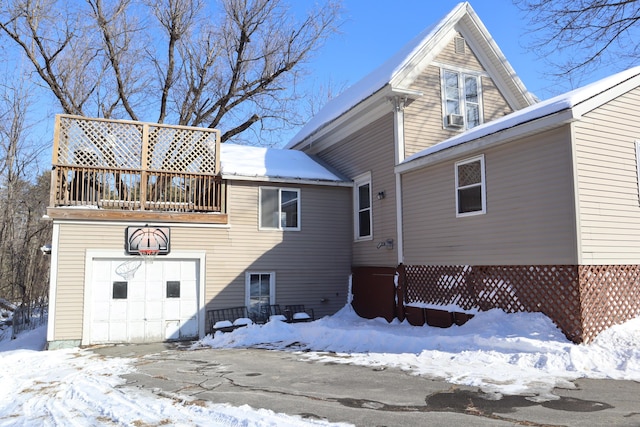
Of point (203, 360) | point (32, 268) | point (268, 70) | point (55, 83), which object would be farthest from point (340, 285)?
point (32, 268)

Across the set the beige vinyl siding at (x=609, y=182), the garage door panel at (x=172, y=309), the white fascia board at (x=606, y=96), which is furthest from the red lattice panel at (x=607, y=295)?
the garage door panel at (x=172, y=309)

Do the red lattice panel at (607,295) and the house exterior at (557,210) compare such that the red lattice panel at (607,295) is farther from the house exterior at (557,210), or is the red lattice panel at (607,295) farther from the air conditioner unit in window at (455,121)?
the air conditioner unit in window at (455,121)

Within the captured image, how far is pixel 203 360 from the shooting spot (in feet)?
29.9

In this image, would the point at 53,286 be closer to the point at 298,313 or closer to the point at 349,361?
the point at 298,313

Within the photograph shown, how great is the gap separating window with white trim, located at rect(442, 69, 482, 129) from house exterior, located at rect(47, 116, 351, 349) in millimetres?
3782

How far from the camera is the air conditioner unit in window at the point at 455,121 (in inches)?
529

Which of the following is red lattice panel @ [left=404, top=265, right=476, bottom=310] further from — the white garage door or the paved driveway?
the white garage door

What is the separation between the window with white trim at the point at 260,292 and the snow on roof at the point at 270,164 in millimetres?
2865

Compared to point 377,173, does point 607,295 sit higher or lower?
lower

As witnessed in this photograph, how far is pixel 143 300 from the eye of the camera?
1198cm

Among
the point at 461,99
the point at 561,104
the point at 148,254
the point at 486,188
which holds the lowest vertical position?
the point at 148,254

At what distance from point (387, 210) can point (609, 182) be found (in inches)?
213

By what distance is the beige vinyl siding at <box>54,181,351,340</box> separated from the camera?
1138 centimetres

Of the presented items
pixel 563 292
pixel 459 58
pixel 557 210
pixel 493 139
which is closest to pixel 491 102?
pixel 459 58
